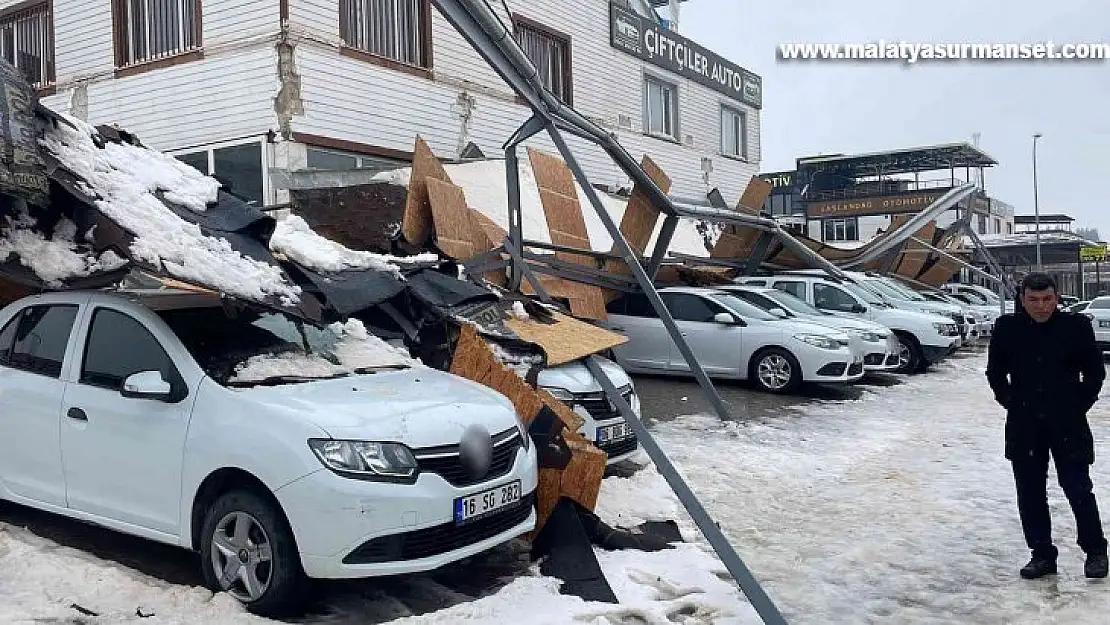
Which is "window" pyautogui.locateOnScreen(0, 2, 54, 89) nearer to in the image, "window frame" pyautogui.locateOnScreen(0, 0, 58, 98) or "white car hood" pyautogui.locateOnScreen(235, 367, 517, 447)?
"window frame" pyautogui.locateOnScreen(0, 0, 58, 98)

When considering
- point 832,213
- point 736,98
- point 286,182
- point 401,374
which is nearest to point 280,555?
point 401,374

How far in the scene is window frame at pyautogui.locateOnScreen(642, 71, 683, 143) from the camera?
2222 centimetres

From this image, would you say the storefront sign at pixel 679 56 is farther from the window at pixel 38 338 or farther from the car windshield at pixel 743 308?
the window at pixel 38 338

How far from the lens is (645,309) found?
12203 millimetres

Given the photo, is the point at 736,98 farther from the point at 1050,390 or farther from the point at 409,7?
the point at 1050,390

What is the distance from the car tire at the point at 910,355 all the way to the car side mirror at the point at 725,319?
161 inches

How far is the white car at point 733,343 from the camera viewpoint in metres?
11.4

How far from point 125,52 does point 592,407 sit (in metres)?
12.0

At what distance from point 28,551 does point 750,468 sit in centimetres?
523

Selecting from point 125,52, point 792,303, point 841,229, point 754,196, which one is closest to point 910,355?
point 792,303

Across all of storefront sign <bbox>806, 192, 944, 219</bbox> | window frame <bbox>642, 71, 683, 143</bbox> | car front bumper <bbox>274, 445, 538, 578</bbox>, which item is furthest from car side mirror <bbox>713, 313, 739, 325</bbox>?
storefront sign <bbox>806, 192, 944, 219</bbox>

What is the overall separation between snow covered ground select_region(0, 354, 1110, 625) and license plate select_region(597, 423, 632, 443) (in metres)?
0.33

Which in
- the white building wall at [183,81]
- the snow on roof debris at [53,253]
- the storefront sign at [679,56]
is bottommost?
the snow on roof debris at [53,253]

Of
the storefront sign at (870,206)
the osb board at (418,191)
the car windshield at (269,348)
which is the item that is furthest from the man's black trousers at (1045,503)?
the storefront sign at (870,206)
